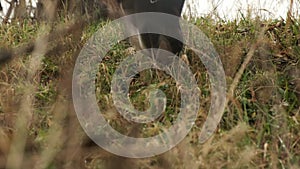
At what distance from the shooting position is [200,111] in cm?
234

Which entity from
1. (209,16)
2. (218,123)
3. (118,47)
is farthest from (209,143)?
(209,16)

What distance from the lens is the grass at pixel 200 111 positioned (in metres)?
1.63

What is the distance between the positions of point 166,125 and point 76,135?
2.16 ft

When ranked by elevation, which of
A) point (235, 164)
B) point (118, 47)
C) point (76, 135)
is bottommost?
point (235, 164)

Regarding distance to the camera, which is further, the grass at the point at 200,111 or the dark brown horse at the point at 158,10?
the dark brown horse at the point at 158,10

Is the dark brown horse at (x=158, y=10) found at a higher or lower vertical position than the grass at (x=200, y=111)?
higher

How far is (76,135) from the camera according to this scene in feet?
5.43

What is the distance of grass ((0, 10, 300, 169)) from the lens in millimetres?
1634

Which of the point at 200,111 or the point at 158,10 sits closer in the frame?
the point at 200,111

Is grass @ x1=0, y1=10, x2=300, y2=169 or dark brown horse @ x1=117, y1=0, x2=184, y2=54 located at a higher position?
dark brown horse @ x1=117, y1=0, x2=184, y2=54

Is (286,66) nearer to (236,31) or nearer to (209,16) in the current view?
(236,31)

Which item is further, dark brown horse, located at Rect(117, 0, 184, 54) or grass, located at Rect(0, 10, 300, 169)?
dark brown horse, located at Rect(117, 0, 184, 54)

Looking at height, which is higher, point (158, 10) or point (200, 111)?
point (158, 10)

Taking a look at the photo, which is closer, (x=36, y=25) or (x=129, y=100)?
(x=129, y=100)
